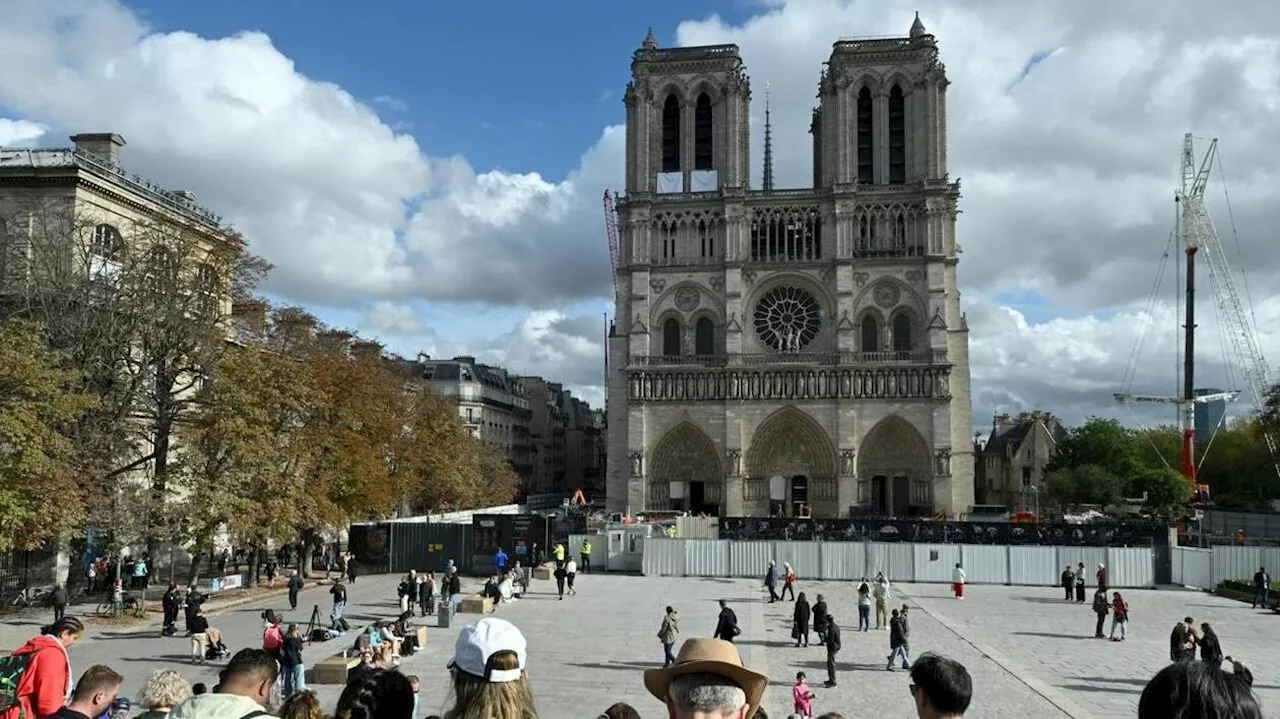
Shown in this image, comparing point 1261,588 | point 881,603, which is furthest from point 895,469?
point 881,603

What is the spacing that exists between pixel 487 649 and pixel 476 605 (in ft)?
72.8

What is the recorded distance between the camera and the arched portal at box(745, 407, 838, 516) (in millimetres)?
59656

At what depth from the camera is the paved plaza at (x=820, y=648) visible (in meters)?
15.8

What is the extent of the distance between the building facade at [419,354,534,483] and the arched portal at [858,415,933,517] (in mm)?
30357

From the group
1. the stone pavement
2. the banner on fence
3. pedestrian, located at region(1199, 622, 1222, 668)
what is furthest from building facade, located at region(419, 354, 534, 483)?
pedestrian, located at region(1199, 622, 1222, 668)

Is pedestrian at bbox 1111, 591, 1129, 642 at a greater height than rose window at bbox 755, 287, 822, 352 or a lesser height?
lesser

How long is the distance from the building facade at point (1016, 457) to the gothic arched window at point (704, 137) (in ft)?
127

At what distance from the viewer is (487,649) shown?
12.1ft

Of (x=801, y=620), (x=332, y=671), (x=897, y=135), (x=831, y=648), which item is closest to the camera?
(x=332, y=671)

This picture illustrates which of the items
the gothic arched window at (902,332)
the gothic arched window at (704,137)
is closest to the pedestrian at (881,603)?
the gothic arched window at (902,332)

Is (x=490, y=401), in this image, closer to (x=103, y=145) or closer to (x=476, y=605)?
(x=103, y=145)

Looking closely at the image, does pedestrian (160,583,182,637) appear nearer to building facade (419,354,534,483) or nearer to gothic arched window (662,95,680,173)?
gothic arched window (662,95,680,173)

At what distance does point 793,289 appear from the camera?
2453 inches

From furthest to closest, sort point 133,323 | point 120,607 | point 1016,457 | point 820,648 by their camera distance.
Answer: point 1016,457 < point 133,323 < point 120,607 < point 820,648
